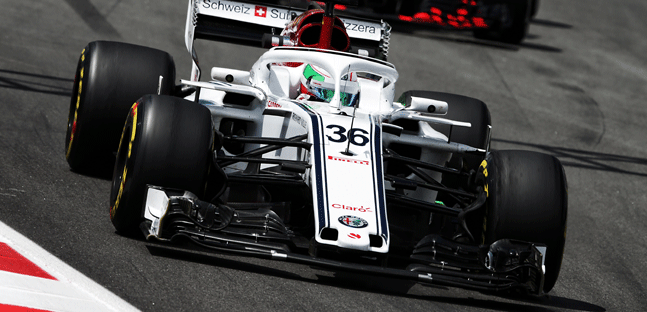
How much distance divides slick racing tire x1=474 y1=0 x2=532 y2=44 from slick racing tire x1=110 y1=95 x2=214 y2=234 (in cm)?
1144

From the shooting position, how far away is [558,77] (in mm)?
15234

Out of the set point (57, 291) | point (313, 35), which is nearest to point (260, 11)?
point (313, 35)

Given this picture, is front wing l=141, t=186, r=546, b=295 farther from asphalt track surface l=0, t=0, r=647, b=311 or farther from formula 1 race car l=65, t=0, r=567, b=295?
asphalt track surface l=0, t=0, r=647, b=311

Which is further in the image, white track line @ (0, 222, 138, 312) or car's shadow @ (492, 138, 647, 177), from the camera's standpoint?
car's shadow @ (492, 138, 647, 177)

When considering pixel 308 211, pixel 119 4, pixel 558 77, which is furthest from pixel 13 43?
pixel 558 77

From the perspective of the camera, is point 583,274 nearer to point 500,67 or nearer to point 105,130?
point 105,130

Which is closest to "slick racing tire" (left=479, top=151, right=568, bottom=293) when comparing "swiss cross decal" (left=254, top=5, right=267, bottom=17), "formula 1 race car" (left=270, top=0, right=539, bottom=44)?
"swiss cross decal" (left=254, top=5, right=267, bottom=17)

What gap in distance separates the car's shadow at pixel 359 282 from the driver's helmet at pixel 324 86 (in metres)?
1.54

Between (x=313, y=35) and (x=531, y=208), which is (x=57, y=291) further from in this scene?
(x=313, y=35)

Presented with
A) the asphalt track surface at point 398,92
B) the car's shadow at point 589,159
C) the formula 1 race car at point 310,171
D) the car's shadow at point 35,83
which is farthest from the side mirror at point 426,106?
the car's shadow at point 35,83

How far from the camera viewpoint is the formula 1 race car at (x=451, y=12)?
1562cm

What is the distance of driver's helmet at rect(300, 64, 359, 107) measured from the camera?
6875 mm

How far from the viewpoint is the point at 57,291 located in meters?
4.77

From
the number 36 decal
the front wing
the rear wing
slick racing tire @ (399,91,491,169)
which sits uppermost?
the rear wing
